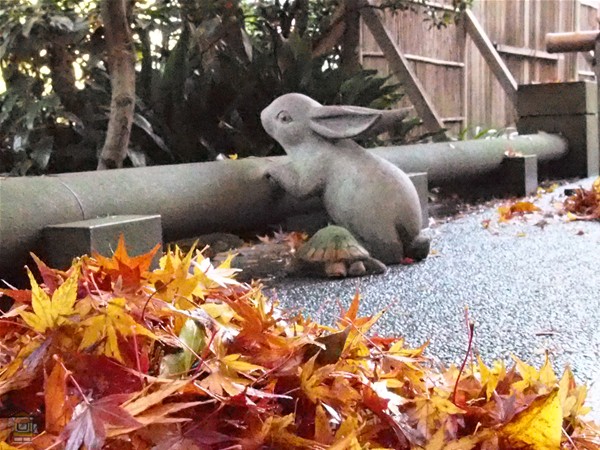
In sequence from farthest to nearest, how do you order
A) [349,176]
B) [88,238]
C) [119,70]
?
1. [119,70]
2. [349,176]
3. [88,238]

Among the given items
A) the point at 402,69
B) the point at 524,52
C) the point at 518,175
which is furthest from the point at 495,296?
the point at 524,52

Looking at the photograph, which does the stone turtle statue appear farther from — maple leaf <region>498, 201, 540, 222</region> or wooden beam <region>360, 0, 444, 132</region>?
wooden beam <region>360, 0, 444, 132</region>

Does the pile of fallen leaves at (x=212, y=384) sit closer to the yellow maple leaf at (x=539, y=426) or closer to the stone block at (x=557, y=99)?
the yellow maple leaf at (x=539, y=426)

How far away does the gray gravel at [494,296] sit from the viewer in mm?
1315

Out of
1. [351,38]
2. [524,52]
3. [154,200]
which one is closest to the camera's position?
[154,200]

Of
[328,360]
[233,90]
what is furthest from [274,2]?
[328,360]

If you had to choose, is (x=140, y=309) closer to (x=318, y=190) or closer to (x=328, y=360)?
(x=328, y=360)

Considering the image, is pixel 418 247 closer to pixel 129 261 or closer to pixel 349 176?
pixel 349 176

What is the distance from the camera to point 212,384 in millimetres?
577

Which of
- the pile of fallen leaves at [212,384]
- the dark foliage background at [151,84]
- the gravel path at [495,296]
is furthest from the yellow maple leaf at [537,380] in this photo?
the dark foliage background at [151,84]

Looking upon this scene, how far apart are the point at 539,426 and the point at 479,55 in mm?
6058

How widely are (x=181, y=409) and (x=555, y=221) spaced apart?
110 inches

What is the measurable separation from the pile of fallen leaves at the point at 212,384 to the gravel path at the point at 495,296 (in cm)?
25

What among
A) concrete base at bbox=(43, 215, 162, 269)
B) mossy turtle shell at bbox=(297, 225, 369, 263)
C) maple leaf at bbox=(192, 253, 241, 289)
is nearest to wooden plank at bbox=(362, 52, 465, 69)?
mossy turtle shell at bbox=(297, 225, 369, 263)
